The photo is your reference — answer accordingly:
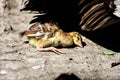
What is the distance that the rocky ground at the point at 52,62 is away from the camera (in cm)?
299

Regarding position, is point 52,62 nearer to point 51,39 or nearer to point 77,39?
point 51,39

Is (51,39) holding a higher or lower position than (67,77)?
higher

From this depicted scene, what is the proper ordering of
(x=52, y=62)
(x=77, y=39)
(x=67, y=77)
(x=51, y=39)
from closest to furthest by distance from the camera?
(x=67, y=77) → (x=52, y=62) → (x=51, y=39) → (x=77, y=39)

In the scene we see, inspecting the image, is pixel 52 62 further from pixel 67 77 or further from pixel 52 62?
pixel 67 77

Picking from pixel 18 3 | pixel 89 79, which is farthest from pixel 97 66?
pixel 18 3

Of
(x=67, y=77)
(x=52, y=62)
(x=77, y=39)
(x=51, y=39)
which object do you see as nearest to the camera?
(x=67, y=77)

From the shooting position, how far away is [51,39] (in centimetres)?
349

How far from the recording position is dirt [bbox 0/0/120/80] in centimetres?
A: 299

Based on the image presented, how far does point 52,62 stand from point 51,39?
34 cm

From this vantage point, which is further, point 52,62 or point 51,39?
point 51,39

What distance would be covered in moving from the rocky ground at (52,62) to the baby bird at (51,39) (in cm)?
6

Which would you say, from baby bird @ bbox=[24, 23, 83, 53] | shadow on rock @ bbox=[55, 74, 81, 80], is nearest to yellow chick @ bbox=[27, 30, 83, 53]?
baby bird @ bbox=[24, 23, 83, 53]

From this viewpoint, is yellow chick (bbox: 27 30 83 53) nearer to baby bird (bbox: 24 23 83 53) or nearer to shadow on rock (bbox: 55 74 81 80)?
baby bird (bbox: 24 23 83 53)

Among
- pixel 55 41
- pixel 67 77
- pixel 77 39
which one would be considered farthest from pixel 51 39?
pixel 67 77
